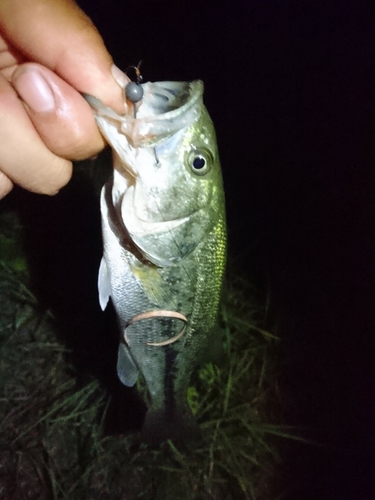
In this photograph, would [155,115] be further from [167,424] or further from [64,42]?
[167,424]

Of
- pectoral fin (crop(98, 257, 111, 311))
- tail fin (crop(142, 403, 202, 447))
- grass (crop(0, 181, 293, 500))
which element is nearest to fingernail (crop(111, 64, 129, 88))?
pectoral fin (crop(98, 257, 111, 311))

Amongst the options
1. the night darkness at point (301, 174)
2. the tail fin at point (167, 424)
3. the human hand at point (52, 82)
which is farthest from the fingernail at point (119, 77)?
the night darkness at point (301, 174)

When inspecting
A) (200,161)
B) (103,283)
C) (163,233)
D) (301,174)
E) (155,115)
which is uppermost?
(155,115)

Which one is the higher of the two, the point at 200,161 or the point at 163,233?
the point at 200,161

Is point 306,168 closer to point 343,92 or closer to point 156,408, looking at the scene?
point 343,92

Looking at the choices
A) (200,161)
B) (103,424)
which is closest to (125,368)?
(200,161)

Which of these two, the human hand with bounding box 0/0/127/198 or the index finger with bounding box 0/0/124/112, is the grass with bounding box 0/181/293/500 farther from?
the index finger with bounding box 0/0/124/112

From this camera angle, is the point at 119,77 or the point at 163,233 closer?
the point at 119,77
